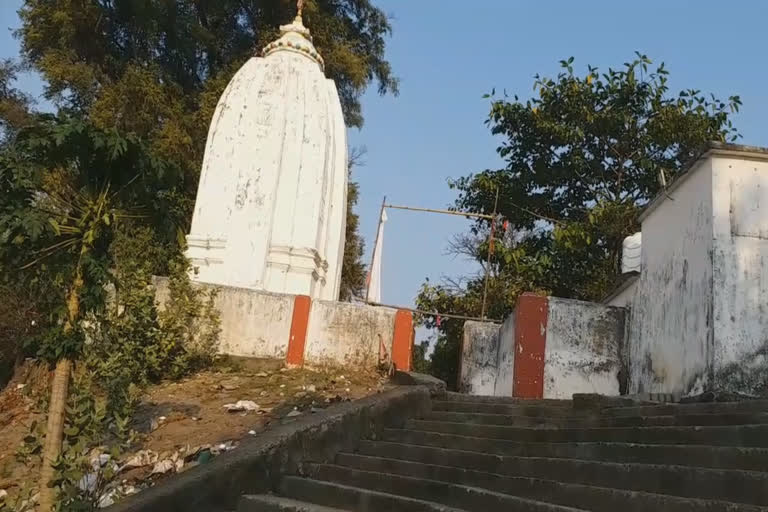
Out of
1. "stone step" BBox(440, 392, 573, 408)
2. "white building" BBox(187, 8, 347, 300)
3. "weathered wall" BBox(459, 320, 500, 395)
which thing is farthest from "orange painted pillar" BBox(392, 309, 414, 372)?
"stone step" BBox(440, 392, 573, 408)

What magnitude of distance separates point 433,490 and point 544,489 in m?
0.70

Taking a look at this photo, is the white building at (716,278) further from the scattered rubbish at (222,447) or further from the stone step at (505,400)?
the scattered rubbish at (222,447)

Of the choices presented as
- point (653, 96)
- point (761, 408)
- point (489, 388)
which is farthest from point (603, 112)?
point (761, 408)

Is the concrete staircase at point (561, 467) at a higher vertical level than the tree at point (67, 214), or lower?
lower

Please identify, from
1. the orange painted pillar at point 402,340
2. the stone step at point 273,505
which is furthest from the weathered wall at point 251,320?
the stone step at point 273,505

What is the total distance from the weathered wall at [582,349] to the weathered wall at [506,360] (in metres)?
0.51

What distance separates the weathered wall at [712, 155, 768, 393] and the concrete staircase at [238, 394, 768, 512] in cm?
180

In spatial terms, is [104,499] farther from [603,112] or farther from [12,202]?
[603,112]

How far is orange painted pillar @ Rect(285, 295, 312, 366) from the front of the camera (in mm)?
10445

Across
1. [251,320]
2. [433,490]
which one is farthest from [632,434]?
[251,320]

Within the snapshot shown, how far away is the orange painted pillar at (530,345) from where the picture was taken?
32.4ft

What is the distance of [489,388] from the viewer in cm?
1152

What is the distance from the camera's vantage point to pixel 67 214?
16.2 ft

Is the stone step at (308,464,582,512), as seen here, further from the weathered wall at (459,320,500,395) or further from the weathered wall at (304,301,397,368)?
the weathered wall at (459,320,500,395)
